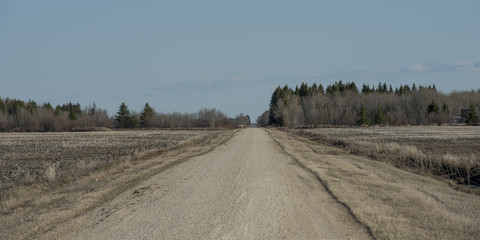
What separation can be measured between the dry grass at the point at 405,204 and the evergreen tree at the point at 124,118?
393 ft

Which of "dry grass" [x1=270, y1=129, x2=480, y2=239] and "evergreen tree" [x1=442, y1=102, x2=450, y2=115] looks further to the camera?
"evergreen tree" [x1=442, y1=102, x2=450, y2=115]

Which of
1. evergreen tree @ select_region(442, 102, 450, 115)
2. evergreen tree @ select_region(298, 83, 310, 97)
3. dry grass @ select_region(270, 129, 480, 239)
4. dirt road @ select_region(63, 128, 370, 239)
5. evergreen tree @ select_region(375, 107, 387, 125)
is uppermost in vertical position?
evergreen tree @ select_region(298, 83, 310, 97)

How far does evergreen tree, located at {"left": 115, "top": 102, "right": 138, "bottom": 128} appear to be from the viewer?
131125 millimetres

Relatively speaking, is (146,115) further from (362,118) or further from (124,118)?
(362,118)

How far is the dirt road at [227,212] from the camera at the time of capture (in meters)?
8.28

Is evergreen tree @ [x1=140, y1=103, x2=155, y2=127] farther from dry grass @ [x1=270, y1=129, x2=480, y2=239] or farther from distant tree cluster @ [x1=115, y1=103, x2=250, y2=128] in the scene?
dry grass @ [x1=270, y1=129, x2=480, y2=239]

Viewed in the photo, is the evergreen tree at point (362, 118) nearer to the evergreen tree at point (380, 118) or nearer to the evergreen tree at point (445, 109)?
the evergreen tree at point (380, 118)

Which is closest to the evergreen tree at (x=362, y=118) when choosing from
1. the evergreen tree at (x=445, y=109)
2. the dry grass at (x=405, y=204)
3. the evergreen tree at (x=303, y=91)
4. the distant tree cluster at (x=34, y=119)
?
the evergreen tree at (x=445, y=109)

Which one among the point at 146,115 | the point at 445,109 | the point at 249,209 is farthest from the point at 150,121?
the point at 249,209

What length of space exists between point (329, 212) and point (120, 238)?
4842 millimetres

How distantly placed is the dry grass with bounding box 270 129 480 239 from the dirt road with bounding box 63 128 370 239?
436 mm

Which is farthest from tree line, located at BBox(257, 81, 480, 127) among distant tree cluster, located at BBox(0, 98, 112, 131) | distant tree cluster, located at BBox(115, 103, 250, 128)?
distant tree cluster, located at BBox(0, 98, 112, 131)

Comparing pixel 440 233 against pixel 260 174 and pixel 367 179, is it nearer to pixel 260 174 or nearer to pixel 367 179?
pixel 367 179

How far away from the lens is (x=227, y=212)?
10047 mm
